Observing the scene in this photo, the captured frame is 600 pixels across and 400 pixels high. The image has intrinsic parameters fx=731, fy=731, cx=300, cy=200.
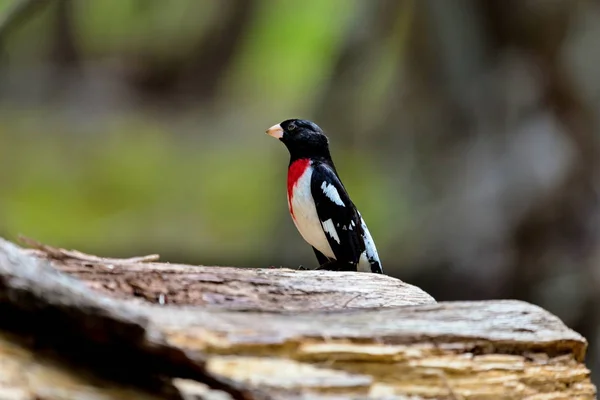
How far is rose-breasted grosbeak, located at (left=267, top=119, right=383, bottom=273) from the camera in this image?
8.12ft

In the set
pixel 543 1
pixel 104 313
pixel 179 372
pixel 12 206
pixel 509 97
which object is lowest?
pixel 179 372

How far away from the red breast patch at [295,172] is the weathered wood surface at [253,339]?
0.63 m

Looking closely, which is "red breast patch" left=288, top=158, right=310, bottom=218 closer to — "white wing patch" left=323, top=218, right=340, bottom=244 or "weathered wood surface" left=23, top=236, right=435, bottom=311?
"white wing patch" left=323, top=218, right=340, bottom=244

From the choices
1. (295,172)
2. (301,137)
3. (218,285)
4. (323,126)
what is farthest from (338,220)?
(323,126)

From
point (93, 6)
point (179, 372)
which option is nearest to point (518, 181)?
point (179, 372)

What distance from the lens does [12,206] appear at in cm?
516

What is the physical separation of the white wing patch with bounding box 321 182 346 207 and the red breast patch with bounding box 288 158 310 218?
116mm

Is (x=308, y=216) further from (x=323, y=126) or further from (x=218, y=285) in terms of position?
(x=323, y=126)

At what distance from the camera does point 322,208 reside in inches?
98.0

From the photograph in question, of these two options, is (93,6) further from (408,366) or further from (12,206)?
(408,366)

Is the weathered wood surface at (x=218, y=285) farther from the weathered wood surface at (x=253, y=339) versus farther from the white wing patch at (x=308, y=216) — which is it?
the white wing patch at (x=308, y=216)

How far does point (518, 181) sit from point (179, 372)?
132 inches

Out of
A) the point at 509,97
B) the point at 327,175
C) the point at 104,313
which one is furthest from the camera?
the point at 509,97

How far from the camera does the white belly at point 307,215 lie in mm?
2510
